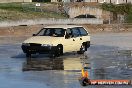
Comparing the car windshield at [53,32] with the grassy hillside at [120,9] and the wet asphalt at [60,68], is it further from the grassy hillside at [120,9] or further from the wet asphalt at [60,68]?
the grassy hillside at [120,9]

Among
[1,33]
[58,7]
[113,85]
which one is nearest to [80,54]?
[113,85]

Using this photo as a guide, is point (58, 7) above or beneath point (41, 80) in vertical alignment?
beneath

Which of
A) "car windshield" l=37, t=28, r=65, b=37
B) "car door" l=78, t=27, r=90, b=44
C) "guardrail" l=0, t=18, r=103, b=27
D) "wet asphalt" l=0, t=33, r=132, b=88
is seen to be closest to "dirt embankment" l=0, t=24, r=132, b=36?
"guardrail" l=0, t=18, r=103, b=27

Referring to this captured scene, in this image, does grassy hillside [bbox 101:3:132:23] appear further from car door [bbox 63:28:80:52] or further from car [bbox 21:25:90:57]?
car door [bbox 63:28:80:52]

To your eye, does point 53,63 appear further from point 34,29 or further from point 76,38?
point 34,29

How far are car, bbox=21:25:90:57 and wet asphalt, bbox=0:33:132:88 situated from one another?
15.4 inches

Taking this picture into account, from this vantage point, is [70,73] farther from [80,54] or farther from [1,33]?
[1,33]

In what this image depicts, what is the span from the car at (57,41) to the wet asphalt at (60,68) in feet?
1.28

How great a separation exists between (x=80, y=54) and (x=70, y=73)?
28.7ft

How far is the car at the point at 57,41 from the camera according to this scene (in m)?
26.1

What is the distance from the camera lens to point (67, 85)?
1705cm

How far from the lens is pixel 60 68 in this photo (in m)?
22.0

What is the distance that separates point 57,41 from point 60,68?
4470 mm

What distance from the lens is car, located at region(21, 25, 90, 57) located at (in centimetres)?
2608
